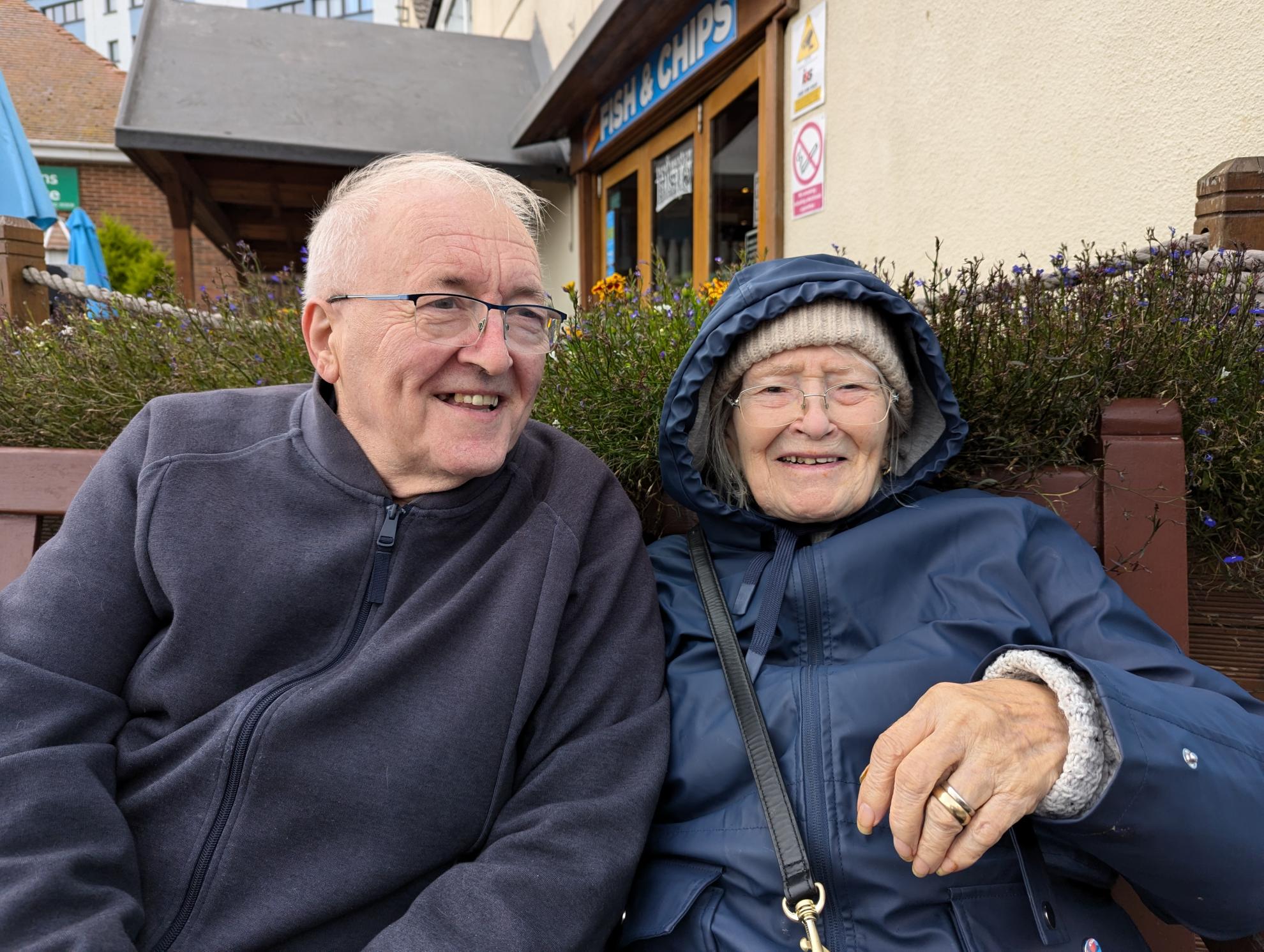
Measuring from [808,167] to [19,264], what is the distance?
395 centimetres

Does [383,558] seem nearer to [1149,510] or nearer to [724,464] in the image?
[724,464]

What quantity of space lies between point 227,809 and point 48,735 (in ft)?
0.97

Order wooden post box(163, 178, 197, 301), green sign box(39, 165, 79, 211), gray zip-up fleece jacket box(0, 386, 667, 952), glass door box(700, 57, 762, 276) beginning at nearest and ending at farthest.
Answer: gray zip-up fleece jacket box(0, 386, 667, 952) < glass door box(700, 57, 762, 276) < wooden post box(163, 178, 197, 301) < green sign box(39, 165, 79, 211)

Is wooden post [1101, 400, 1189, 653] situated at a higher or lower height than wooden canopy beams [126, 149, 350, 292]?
lower

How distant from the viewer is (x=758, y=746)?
61.4 inches

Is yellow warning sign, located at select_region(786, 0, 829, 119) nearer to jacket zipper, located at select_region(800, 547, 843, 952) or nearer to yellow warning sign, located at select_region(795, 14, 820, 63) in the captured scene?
yellow warning sign, located at select_region(795, 14, 820, 63)

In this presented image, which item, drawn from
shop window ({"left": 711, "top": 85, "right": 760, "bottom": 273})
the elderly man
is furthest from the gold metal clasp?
shop window ({"left": 711, "top": 85, "right": 760, "bottom": 273})

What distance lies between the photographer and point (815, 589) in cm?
172

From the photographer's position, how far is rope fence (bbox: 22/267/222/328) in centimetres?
296

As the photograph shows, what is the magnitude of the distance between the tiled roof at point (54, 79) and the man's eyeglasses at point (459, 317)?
3170 cm

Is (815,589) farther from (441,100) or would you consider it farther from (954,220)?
(441,100)

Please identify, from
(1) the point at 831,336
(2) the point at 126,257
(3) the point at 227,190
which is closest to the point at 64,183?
(2) the point at 126,257

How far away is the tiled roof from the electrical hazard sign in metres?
29.0

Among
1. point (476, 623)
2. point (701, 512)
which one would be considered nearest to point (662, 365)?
point (701, 512)
